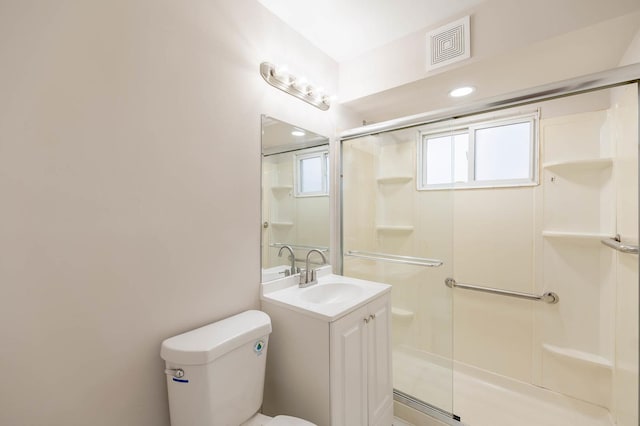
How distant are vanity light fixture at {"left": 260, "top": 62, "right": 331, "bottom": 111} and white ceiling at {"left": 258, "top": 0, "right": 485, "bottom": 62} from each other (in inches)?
13.5

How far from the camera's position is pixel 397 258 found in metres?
2.07

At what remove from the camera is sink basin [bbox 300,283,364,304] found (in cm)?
169

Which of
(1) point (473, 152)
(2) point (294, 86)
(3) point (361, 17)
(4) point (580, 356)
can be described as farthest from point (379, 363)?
(3) point (361, 17)

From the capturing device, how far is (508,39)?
1.45m

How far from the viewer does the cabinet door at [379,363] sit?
1479 millimetres

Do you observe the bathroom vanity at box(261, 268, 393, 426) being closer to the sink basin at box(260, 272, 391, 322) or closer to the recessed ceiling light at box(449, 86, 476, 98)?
the sink basin at box(260, 272, 391, 322)

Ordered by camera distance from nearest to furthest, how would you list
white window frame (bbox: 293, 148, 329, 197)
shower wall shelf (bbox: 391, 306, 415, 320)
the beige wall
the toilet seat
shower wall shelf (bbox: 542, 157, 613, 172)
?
the beige wall → the toilet seat → shower wall shelf (bbox: 542, 157, 613, 172) → white window frame (bbox: 293, 148, 329, 197) → shower wall shelf (bbox: 391, 306, 415, 320)

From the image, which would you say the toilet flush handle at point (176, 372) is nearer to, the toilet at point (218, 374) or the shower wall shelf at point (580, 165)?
the toilet at point (218, 374)

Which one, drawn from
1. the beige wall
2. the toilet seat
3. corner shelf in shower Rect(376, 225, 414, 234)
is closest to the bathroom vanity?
the toilet seat

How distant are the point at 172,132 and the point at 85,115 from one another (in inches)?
11.5

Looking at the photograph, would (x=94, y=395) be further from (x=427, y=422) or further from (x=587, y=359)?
(x=587, y=359)

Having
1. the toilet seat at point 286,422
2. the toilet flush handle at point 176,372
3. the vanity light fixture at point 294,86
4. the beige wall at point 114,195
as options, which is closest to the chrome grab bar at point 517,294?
the toilet seat at point 286,422

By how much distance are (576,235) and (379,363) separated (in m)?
1.57

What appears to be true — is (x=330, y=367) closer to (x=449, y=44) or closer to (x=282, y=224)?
(x=282, y=224)
